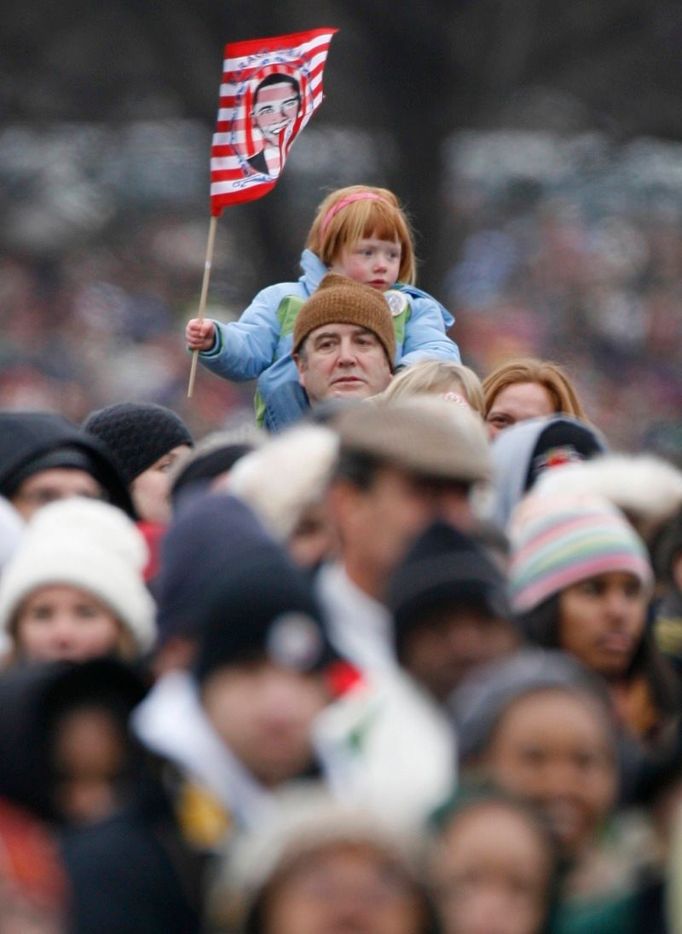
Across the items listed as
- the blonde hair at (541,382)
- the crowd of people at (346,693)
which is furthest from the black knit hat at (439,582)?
the blonde hair at (541,382)

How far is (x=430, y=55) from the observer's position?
1628 centimetres

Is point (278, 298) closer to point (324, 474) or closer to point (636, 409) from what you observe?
point (324, 474)

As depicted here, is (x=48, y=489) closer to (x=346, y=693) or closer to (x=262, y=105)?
(x=346, y=693)

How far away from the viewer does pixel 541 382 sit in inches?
291

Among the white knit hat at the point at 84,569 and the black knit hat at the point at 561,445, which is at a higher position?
the white knit hat at the point at 84,569

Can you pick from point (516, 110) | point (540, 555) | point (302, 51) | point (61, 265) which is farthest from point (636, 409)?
point (540, 555)

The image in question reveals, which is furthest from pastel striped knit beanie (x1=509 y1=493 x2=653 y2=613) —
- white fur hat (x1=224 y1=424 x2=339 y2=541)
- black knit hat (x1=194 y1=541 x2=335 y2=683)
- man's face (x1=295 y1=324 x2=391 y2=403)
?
man's face (x1=295 y1=324 x2=391 y2=403)

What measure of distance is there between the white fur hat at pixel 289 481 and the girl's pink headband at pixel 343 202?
2363 millimetres

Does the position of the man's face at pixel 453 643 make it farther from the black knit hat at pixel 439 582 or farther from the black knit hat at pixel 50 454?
the black knit hat at pixel 50 454

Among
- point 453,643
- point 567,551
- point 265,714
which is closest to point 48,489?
point 567,551

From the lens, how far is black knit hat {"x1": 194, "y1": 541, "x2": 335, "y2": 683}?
4621mm

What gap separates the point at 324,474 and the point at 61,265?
12606 mm

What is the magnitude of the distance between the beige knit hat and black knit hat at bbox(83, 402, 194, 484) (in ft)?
6.79

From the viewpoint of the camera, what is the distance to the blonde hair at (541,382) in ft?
24.2
